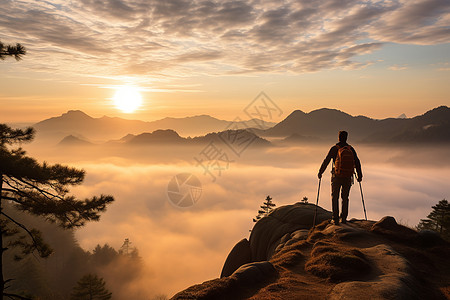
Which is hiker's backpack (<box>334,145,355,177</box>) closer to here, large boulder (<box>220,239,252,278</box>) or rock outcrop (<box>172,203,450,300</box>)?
rock outcrop (<box>172,203,450,300</box>)

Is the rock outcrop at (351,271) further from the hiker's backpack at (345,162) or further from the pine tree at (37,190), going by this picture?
the pine tree at (37,190)

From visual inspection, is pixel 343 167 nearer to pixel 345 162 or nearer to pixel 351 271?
pixel 345 162

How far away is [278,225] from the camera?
68.8 ft

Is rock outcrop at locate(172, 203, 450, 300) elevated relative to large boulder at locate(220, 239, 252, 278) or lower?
elevated

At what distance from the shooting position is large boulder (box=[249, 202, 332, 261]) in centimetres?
1925

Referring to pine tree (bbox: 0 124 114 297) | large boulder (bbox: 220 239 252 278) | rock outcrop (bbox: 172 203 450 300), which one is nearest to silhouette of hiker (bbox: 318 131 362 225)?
rock outcrop (bbox: 172 203 450 300)

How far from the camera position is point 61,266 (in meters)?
73.2

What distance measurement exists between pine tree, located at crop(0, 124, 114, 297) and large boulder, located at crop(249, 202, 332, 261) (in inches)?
499

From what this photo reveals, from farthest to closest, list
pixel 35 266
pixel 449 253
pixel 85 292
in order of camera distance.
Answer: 1. pixel 35 266
2. pixel 85 292
3. pixel 449 253

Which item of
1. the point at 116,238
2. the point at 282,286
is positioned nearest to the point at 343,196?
the point at 282,286

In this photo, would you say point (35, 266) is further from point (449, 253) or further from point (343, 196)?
point (449, 253)

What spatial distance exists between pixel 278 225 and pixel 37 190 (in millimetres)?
16710

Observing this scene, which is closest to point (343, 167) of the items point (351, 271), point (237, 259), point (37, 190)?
point (351, 271)

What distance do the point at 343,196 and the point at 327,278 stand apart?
5.90m
